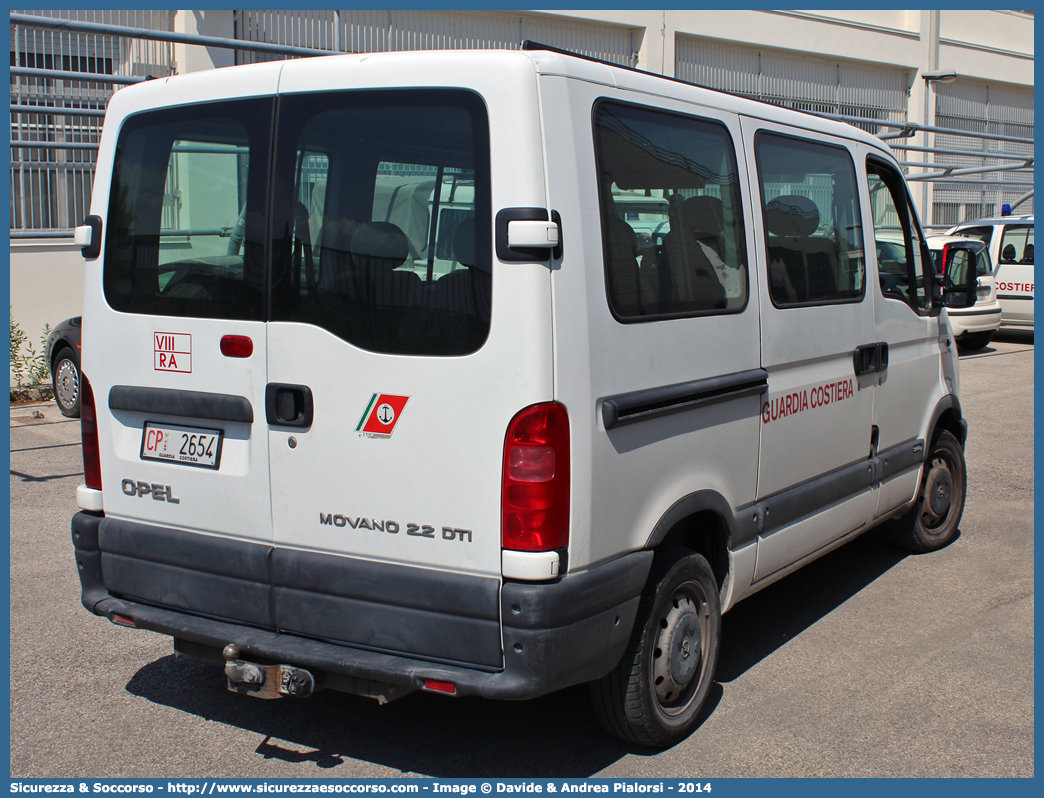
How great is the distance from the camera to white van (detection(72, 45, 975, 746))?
3.12 metres

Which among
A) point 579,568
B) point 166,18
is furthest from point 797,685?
point 166,18

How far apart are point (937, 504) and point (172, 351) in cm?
452

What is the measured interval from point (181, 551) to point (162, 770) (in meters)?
0.74

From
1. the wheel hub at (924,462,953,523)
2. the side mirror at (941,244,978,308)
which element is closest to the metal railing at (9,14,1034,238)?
the side mirror at (941,244,978,308)

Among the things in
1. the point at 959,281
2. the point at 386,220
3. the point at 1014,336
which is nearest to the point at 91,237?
the point at 386,220

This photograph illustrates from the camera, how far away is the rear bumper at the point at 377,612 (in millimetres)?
3131

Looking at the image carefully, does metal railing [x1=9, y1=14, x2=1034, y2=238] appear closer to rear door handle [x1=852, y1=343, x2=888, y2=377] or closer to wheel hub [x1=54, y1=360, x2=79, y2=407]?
wheel hub [x1=54, y1=360, x2=79, y2=407]

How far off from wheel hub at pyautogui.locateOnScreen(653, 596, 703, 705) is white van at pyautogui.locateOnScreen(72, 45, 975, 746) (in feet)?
0.04

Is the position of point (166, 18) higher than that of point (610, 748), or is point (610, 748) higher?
point (166, 18)

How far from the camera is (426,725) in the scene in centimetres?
395

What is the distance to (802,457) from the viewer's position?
14.9ft

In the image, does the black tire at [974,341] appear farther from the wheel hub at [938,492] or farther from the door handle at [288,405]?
the door handle at [288,405]

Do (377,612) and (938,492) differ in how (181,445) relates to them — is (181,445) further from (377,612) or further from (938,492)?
(938,492)

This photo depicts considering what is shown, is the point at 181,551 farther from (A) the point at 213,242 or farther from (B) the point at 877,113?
(B) the point at 877,113
